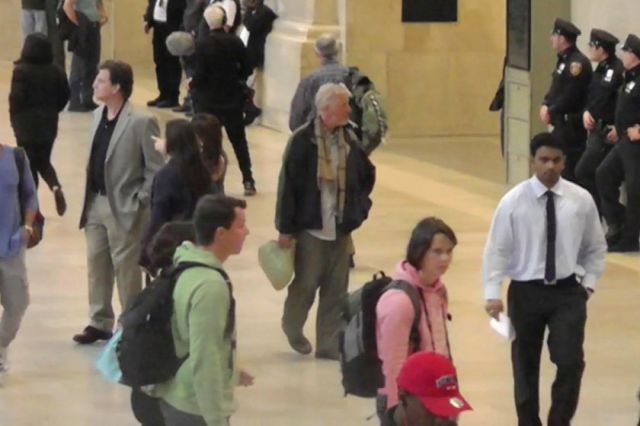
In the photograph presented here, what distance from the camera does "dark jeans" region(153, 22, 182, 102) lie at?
25.5 m

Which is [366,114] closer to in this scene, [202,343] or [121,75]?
[121,75]

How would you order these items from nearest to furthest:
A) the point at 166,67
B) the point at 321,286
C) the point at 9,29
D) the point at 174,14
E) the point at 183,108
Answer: the point at 321,286, the point at 183,108, the point at 166,67, the point at 174,14, the point at 9,29

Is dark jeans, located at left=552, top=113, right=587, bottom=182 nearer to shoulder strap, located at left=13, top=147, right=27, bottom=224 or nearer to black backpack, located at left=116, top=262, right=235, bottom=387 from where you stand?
shoulder strap, located at left=13, top=147, right=27, bottom=224

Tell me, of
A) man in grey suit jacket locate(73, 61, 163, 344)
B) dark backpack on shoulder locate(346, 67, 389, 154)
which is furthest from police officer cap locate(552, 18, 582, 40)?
man in grey suit jacket locate(73, 61, 163, 344)

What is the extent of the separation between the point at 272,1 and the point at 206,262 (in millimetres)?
17066

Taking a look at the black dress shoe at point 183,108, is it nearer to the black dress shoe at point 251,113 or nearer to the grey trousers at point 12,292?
the black dress shoe at point 251,113

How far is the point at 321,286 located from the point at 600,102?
16.4ft

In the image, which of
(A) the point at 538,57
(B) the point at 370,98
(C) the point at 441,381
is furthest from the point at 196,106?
(C) the point at 441,381

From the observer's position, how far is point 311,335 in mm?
11484

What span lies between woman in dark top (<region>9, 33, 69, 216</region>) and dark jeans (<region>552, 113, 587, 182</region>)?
451 centimetres

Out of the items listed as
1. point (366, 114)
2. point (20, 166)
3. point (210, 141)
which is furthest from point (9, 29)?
point (210, 141)

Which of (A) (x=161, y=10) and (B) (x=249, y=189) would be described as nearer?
(B) (x=249, y=189)

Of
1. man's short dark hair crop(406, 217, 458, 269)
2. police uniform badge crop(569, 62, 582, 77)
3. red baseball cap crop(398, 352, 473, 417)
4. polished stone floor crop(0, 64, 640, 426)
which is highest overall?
red baseball cap crop(398, 352, 473, 417)

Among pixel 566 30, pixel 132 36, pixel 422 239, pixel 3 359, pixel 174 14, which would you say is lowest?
pixel 132 36
